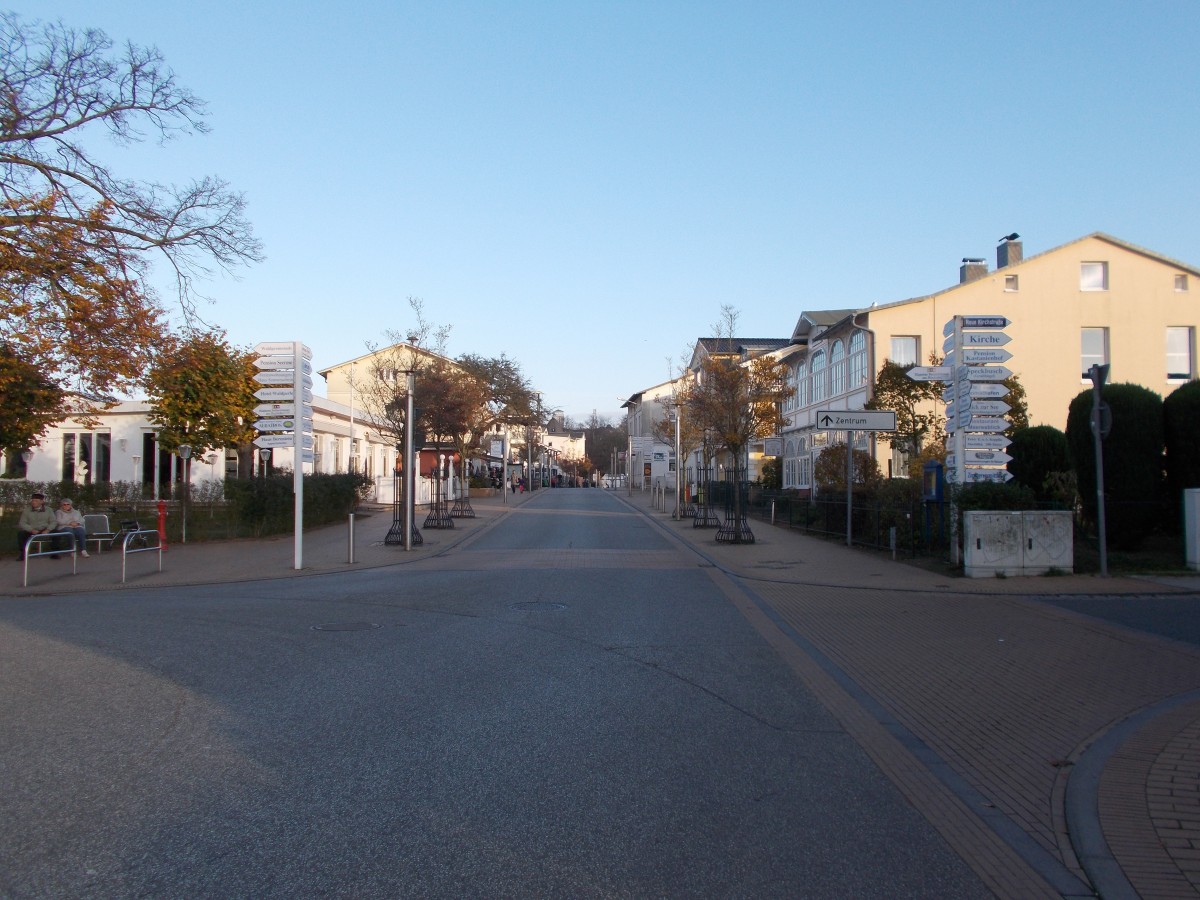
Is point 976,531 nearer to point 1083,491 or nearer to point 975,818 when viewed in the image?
point 1083,491

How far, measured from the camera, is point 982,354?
1820 centimetres

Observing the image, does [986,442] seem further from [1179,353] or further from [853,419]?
[1179,353]

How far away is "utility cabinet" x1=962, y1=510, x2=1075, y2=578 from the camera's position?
53.4 feet

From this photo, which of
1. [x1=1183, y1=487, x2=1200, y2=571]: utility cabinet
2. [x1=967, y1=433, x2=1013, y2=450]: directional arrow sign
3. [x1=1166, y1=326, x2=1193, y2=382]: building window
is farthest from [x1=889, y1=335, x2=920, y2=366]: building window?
[x1=1183, y1=487, x2=1200, y2=571]: utility cabinet

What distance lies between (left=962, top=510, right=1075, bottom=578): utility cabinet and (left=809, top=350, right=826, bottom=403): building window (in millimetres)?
25716

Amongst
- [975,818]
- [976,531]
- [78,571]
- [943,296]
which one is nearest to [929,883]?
[975,818]

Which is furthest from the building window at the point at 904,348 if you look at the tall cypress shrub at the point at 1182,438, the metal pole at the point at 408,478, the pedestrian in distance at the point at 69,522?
the pedestrian in distance at the point at 69,522

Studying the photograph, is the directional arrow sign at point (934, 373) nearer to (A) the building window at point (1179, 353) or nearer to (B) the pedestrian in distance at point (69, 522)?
(B) the pedestrian in distance at point (69, 522)

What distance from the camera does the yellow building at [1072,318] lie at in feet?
116

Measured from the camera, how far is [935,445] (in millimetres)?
31484

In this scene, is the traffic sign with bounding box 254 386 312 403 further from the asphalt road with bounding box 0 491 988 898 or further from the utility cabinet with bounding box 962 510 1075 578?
the utility cabinet with bounding box 962 510 1075 578

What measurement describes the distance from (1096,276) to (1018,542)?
79.8 feet

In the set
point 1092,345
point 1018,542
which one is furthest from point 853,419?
point 1092,345

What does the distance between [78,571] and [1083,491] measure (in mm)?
Answer: 19337
